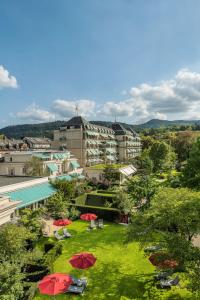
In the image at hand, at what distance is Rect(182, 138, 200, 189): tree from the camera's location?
1633 inches

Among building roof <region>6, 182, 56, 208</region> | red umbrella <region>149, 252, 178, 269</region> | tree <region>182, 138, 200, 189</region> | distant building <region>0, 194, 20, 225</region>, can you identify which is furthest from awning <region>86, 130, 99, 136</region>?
red umbrella <region>149, 252, 178, 269</region>

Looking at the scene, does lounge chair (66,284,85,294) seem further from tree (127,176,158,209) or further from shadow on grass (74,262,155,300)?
tree (127,176,158,209)

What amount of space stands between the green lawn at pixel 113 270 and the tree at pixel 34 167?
17.9 metres

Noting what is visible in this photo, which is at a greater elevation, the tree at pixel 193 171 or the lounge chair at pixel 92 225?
the tree at pixel 193 171

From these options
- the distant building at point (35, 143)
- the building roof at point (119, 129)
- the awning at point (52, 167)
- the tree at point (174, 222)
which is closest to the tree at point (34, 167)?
the awning at point (52, 167)

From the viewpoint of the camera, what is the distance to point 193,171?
43.7m

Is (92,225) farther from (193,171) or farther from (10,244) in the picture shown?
(193,171)

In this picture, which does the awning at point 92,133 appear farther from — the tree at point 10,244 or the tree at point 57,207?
the tree at point 10,244

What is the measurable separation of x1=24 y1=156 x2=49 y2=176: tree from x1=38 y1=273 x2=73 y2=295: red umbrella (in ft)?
108

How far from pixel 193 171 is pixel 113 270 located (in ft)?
82.9

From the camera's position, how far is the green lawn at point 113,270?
20.3 metres

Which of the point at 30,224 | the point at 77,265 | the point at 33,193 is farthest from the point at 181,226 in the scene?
the point at 33,193

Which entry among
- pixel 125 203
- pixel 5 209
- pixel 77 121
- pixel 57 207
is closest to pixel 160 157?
pixel 77 121

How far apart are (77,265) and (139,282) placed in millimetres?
5655
